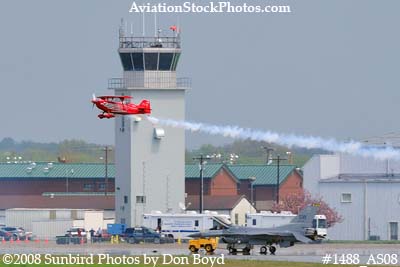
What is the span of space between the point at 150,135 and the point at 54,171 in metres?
36.1

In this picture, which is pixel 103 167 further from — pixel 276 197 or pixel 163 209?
pixel 163 209

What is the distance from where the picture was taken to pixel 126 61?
462 feet

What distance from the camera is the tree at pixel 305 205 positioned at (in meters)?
132

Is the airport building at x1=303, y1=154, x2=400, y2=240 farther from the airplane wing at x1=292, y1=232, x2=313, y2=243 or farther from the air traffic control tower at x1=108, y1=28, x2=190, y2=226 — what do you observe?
the airplane wing at x1=292, y1=232, x2=313, y2=243

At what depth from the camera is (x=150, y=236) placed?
125250 mm

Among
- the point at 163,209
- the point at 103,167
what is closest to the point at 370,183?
the point at 163,209

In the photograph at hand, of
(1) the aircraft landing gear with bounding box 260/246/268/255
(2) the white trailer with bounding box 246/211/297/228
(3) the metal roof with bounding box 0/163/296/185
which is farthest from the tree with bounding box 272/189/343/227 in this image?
(1) the aircraft landing gear with bounding box 260/246/268/255

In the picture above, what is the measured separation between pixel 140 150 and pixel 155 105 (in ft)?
13.9

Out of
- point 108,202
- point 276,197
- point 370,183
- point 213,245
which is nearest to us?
point 213,245

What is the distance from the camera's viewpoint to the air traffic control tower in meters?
138

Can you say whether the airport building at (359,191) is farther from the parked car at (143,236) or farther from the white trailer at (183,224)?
the parked car at (143,236)

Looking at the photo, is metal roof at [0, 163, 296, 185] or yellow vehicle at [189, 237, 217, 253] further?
metal roof at [0, 163, 296, 185]

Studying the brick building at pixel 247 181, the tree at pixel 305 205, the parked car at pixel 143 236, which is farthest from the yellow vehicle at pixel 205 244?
the brick building at pixel 247 181

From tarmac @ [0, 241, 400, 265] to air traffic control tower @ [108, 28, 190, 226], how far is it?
1714cm
